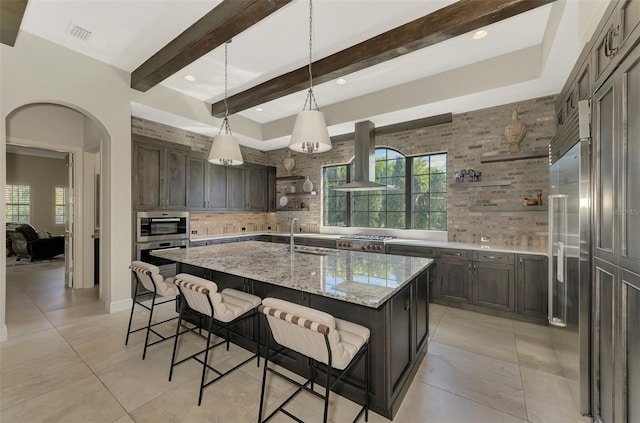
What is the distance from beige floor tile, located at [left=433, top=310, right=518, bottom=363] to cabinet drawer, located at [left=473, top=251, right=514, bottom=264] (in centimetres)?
79

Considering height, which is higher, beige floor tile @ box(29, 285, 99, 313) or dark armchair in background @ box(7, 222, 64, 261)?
dark armchair in background @ box(7, 222, 64, 261)

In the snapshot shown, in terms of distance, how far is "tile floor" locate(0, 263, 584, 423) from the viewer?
1.89 meters

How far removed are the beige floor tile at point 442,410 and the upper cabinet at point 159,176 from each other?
4292 millimetres

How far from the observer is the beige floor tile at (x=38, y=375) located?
6.83 feet

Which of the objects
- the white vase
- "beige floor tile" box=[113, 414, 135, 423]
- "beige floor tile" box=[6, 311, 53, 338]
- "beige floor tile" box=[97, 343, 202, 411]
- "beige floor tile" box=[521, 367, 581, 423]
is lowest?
"beige floor tile" box=[521, 367, 581, 423]

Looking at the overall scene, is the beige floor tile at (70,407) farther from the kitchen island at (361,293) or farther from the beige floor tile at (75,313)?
the beige floor tile at (75,313)

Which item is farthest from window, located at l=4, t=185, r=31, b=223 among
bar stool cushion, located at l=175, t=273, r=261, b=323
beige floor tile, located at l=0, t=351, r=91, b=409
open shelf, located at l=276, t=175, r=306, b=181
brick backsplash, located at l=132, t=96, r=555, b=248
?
bar stool cushion, located at l=175, t=273, r=261, b=323

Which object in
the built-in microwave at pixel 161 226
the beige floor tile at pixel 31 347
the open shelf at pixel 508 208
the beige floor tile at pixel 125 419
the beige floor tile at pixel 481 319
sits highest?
the open shelf at pixel 508 208

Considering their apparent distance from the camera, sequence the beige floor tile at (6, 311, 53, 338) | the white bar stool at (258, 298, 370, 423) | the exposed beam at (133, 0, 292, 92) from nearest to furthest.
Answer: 1. the white bar stool at (258, 298, 370, 423)
2. the exposed beam at (133, 0, 292, 92)
3. the beige floor tile at (6, 311, 53, 338)

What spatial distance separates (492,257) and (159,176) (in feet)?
16.8

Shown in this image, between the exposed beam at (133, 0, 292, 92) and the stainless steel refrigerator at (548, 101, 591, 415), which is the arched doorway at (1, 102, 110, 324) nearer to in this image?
the exposed beam at (133, 0, 292, 92)

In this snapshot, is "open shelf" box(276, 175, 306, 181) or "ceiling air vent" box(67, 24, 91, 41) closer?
"ceiling air vent" box(67, 24, 91, 41)

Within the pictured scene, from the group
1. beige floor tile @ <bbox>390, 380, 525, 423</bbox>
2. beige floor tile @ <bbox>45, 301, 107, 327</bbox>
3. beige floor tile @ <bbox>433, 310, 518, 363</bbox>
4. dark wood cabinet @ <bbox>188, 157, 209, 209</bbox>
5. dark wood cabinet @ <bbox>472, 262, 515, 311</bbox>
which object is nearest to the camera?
beige floor tile @ <bbox>390, 380, 525, 423</bbox>

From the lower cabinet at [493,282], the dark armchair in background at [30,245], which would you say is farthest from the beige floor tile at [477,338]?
the dark armchair in background at [30,245]
